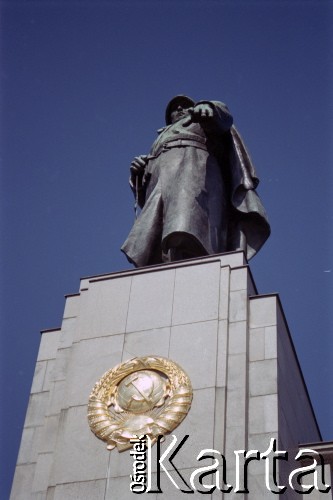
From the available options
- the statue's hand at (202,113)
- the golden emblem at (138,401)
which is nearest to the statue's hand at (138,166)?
the statue's hand at (202,113)

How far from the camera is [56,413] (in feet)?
43.5

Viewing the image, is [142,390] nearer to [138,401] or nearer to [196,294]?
[138,401]

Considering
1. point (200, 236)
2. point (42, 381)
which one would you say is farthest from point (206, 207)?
point (42, 381)

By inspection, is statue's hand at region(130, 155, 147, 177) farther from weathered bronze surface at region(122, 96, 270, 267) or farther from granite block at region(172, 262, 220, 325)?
granite block at region(172, 262, 220, 325)

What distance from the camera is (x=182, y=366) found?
42.9 feet

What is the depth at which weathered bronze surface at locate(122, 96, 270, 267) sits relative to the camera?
15789 mm

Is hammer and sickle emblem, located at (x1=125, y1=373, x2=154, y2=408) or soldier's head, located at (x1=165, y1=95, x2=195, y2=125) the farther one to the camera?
soldier's head, located at (x1=165, y1=95, x2=195, y2=125)

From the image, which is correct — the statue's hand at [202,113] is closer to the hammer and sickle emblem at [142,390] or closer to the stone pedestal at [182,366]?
the stone pedestal at [182,366]

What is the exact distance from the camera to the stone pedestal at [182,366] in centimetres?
1224

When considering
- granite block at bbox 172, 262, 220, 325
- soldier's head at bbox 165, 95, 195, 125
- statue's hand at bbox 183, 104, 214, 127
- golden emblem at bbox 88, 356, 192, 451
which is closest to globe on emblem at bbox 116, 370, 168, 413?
golden emblem at bbox 88, 356, 192, 451

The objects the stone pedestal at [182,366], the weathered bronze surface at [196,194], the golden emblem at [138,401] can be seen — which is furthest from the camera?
the weathered bronze surface at [196,194]

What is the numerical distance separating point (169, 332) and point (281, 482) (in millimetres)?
2642

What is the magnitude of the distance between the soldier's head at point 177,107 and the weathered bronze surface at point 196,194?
1.47 feet

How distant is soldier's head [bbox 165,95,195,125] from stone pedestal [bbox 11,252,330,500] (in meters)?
4.29
